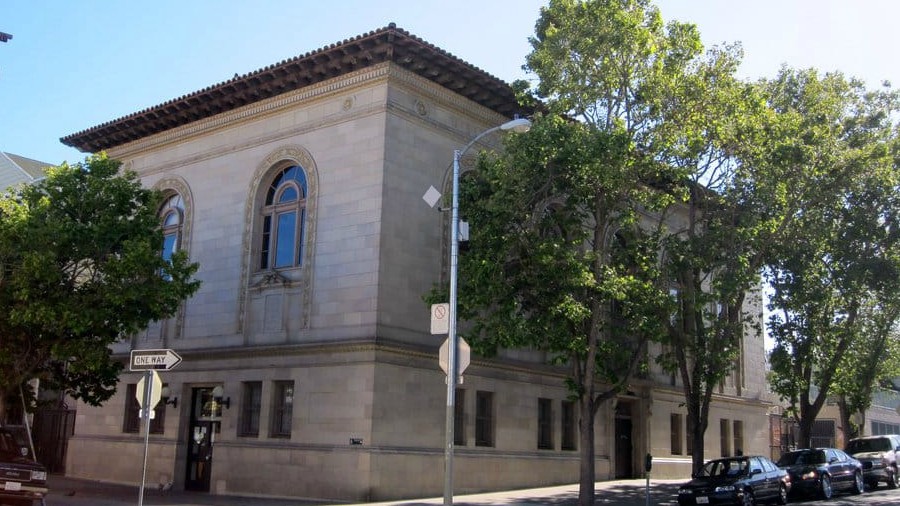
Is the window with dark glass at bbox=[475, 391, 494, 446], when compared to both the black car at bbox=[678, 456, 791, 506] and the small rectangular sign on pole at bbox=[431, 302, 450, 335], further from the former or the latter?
the small rectangular sign on pole at bbox=[431, 302, 450, 335]

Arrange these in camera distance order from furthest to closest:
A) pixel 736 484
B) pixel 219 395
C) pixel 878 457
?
pixel 878 457, pixel 219 395, pixel 736 484

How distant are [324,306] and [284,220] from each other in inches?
144

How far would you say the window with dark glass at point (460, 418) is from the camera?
79.7 ft

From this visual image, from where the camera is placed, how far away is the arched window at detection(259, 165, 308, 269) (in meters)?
24.9

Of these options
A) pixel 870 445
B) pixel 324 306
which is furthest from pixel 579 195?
pixel 870 445

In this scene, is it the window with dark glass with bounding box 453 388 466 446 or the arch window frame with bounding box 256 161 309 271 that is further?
the arch window frame with bounding box 256 161 309 271

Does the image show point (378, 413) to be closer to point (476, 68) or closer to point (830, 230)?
point (476, 68)

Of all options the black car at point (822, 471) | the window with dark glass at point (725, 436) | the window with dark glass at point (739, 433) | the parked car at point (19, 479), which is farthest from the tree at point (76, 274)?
the window with dark glass at point (739, 433)

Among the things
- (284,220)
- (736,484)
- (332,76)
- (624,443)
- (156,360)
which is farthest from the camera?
(624,443)

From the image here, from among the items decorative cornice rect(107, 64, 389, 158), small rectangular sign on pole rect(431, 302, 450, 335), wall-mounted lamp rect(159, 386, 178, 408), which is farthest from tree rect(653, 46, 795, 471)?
wall-mounted lamp rect(159, 386, 178, 408)

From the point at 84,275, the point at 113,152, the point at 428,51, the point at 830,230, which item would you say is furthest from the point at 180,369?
the point at 830,230

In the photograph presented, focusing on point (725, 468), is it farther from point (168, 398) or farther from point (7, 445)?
point (7, 445)

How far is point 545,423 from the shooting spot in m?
28.0

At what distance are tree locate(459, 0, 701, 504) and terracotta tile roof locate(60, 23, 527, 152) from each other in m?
3.20
